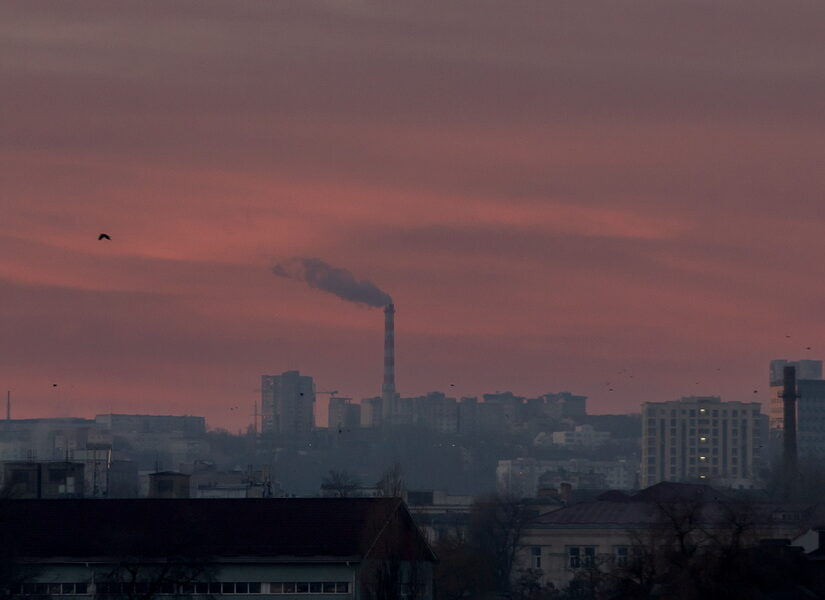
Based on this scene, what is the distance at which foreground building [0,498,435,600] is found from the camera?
73812 millimetres

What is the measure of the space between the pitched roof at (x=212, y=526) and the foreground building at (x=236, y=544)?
1.4 inches

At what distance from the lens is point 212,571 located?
73.3 m

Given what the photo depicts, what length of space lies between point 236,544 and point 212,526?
142 cm

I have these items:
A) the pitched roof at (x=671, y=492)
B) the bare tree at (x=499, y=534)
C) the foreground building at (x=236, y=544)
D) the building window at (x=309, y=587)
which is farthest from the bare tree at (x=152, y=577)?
the pitched roof at (x=671, y=492)

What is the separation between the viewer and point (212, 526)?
77.3 meters

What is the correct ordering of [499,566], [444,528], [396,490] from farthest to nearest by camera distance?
[444,528] < [499,566] < [396,490]

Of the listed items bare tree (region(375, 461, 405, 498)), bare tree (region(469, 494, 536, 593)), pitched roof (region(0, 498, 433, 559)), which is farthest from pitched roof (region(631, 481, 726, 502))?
pitched roof (region(0, 498, 433, 559))

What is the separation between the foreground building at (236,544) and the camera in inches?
2906

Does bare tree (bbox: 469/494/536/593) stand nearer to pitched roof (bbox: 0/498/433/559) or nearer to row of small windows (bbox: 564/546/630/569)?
row of small windows (bbox: 564/546/630/569)

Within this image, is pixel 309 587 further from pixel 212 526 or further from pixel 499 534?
pixel 499 534

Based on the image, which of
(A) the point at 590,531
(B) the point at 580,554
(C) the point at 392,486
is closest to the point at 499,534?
(B) the point at 580,554

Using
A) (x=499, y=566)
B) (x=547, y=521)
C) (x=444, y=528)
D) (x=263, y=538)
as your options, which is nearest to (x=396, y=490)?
(x=263, y=538)

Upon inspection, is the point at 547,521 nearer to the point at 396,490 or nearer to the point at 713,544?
the point at 396,490

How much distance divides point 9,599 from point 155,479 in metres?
52.8
